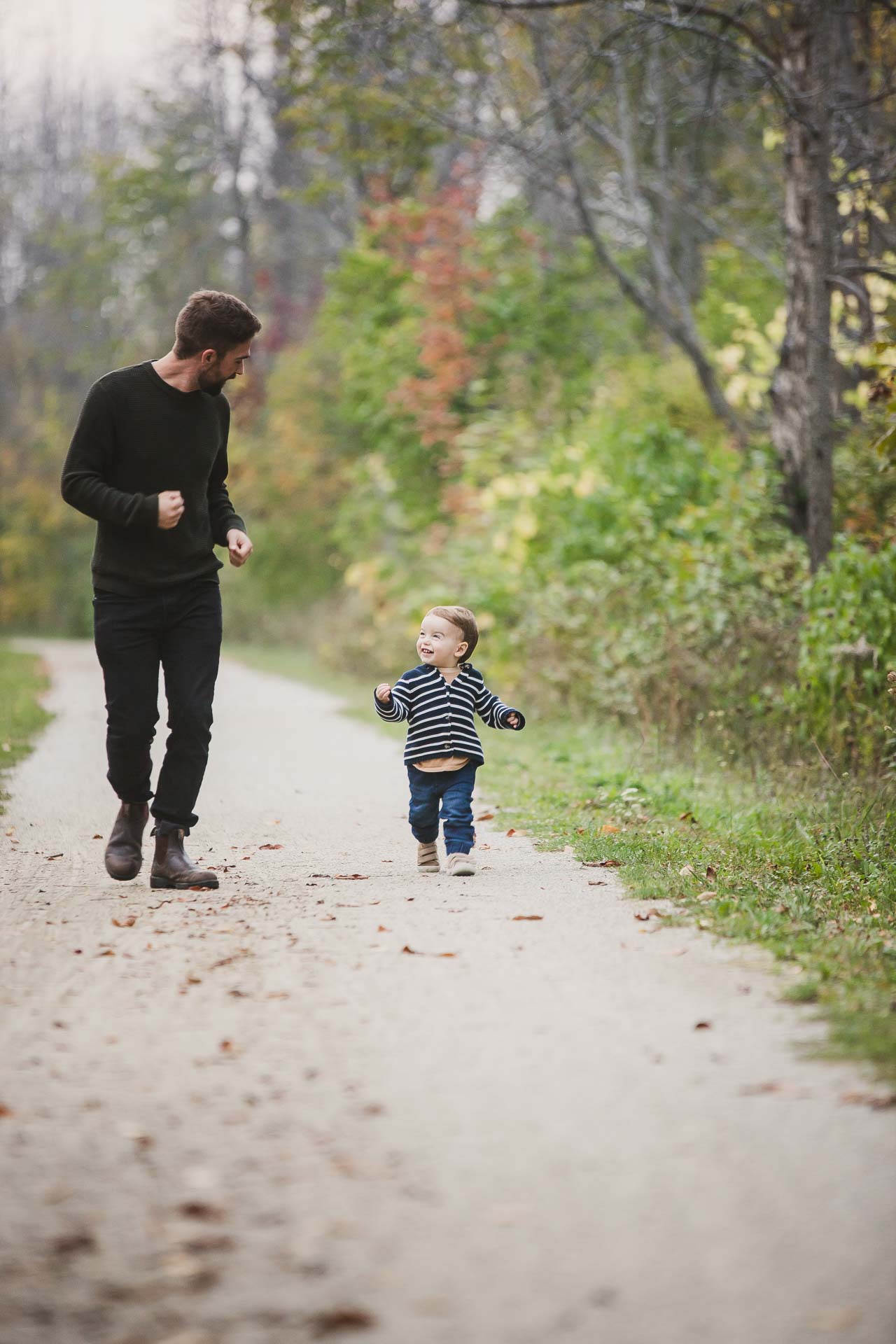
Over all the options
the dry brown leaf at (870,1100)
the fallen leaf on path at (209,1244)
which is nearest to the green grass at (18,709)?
the fallen leaf on path at (209,1244)

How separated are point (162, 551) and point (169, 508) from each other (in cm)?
29

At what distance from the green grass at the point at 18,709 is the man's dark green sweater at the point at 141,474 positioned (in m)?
2.90

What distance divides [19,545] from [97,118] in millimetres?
17801

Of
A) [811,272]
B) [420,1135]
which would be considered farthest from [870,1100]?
[811,272]

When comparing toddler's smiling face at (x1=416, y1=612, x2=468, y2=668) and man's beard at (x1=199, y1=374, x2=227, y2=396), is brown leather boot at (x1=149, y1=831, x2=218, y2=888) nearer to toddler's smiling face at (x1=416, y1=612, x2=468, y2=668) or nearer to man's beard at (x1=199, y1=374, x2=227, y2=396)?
toddler's smiling face at (x1=416, y1=612, x2=468, y2=668)

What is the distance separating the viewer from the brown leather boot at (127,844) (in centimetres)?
543

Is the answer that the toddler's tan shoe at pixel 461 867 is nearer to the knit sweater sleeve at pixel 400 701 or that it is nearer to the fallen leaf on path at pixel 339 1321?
the knit sweater sleeve at pixel 400 701

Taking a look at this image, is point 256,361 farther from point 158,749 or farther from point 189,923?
point 189,923

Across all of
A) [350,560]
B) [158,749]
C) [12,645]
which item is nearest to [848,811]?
[158,749]

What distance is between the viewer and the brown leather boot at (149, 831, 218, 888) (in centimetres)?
534

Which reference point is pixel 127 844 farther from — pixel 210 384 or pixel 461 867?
pixel 210 384

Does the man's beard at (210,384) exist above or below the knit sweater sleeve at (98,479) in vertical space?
above

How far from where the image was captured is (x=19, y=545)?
36.7 meters

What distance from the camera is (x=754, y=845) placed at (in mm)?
6078
